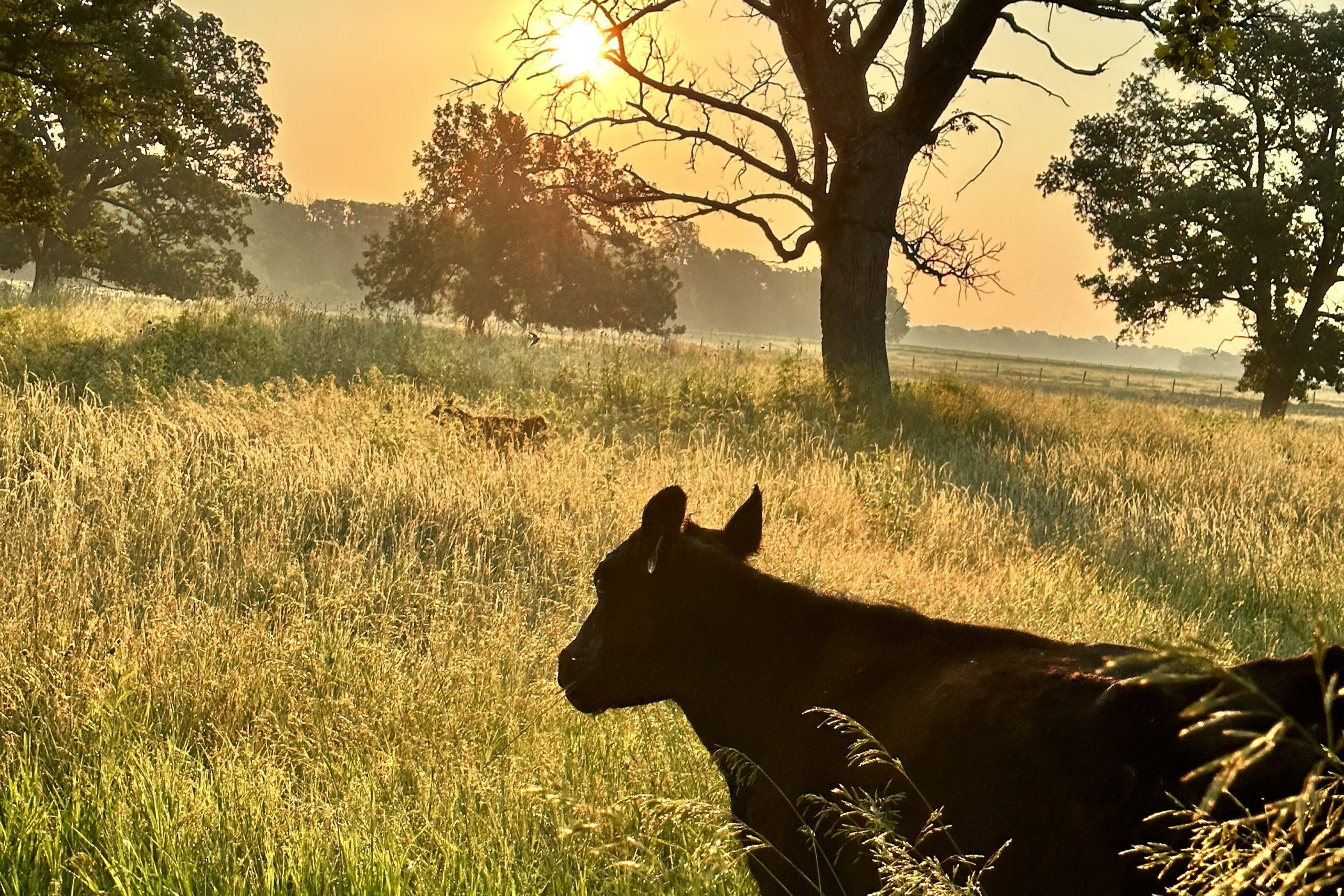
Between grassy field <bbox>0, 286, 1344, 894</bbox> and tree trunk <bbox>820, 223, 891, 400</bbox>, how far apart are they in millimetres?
1797

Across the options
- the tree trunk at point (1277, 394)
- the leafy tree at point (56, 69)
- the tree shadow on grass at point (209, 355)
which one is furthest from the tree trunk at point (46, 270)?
the tree trunk at point (1277, 394)

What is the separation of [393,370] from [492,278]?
2822 centimetres

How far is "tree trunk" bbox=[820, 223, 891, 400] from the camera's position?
1817 cm

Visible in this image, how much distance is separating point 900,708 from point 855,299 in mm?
15847

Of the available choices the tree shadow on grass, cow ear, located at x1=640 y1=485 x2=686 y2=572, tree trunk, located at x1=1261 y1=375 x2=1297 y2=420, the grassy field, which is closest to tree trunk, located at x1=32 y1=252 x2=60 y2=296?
the tree shadow on grass

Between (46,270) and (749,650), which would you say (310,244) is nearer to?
(46,270)

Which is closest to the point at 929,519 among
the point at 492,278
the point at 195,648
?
the point at 195,648

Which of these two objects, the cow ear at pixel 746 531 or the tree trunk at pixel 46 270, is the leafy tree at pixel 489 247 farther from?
the cow ear at pixel 746 531

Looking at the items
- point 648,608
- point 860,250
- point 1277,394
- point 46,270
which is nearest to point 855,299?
point 860,250

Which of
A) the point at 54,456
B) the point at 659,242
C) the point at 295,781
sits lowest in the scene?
the point at 295,781

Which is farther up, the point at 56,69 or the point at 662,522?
the point at 56,69

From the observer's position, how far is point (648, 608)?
3.87 m

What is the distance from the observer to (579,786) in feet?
14.8

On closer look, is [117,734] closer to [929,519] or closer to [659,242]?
[929,519]
